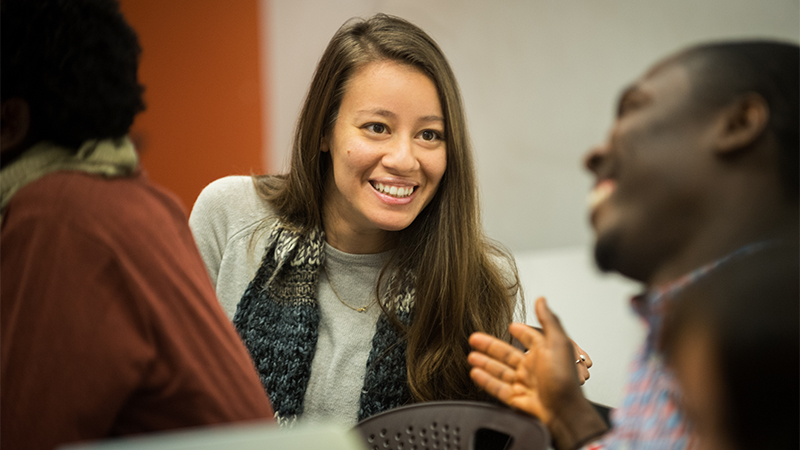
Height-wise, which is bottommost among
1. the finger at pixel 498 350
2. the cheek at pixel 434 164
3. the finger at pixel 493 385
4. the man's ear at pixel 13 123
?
the finger at pixel 493 385

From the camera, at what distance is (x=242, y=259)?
131 centimetres

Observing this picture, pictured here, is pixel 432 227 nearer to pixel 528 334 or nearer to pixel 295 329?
pixel 295 329

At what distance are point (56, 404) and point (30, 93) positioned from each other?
302mm

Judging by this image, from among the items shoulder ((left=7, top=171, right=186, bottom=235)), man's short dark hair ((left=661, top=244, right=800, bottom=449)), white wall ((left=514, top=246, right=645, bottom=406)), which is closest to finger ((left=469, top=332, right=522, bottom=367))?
white wall ((left=514, top=246, right=645, bottom=406))

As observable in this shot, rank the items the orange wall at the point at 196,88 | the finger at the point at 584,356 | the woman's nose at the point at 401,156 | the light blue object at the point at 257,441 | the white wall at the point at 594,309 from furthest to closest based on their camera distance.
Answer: the orange wall at the point at 196,88 < the woman's nose at the point at 401,156 < the finger at the point at 584,356 < the white wall at the point at 594,309 < the light blue object at the point at 257,441

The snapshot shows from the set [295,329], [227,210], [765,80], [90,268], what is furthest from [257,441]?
[227,210]

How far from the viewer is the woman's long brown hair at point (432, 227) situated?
1.17m

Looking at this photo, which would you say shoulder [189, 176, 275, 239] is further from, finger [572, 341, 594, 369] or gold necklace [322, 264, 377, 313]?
finger [572, 341, 594, 369]

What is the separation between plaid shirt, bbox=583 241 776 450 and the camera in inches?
22.7

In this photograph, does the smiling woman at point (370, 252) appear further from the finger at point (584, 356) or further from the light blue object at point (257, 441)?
the light blue object at point (257, 441)

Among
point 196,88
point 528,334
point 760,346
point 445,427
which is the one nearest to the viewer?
point 760,346

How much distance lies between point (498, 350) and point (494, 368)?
0.07 feet

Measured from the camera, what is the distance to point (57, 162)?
25.9 inches

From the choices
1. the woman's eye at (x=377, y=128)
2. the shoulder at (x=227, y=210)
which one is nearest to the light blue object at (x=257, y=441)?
the woman's eye at (x=377, y=128)
